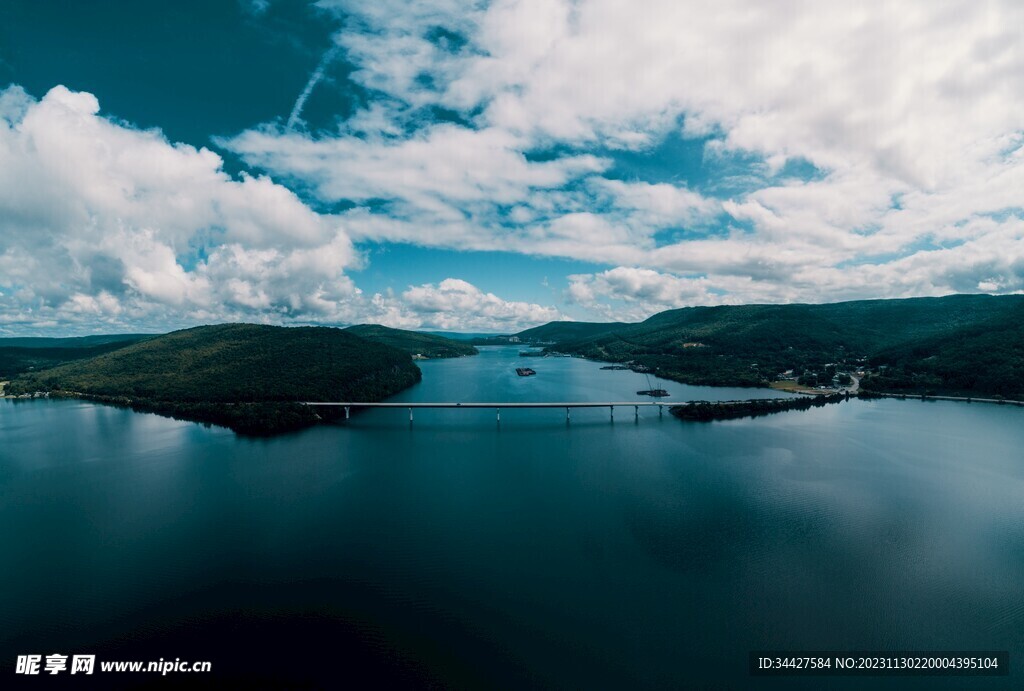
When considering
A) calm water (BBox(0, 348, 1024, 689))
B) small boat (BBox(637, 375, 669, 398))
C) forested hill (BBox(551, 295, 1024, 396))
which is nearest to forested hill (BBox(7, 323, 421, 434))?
calm water (BBox(0, 348, 1024, 689))

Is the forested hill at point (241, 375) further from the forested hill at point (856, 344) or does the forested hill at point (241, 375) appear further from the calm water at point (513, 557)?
the forested hill at point (856, 344)

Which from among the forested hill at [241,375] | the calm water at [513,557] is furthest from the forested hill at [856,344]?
the forested hill at [241,375]

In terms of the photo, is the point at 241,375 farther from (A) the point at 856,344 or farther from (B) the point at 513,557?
(A) the point at 856,344

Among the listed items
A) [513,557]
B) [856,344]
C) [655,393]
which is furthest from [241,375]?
[856,344]

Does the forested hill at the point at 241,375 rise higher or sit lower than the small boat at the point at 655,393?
higher

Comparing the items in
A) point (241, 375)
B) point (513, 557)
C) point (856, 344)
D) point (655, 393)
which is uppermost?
point (856, 344)

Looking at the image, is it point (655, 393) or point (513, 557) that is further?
point (655, 393)

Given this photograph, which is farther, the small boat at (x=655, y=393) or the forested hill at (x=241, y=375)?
the small boat at (x=655, y=393)
